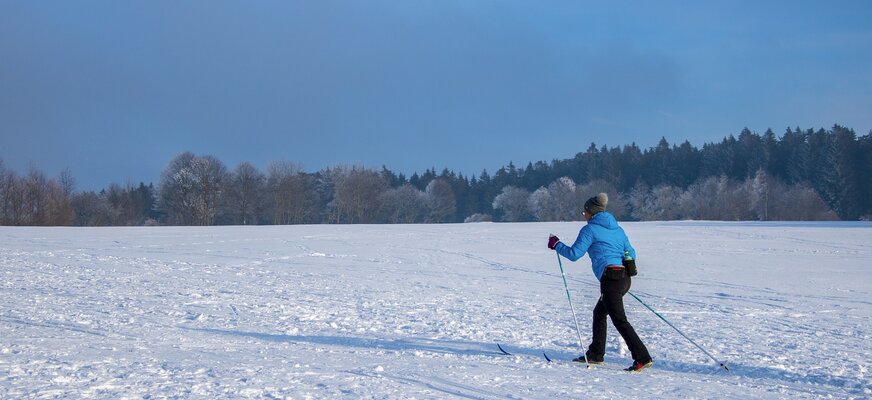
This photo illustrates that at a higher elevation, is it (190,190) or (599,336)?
(190,190)

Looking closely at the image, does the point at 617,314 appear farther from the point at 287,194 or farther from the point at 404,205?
the point at 404,205

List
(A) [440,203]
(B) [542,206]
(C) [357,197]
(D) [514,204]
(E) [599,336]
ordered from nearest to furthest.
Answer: (E) [599,336] < (C) [357,197] < (B) [542,206] < (A) [440,203] < (D) [514,204]

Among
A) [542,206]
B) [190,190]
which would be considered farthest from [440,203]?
[190,190]

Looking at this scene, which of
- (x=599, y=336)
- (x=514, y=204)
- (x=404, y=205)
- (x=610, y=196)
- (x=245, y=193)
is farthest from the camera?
(x=514, y=204)

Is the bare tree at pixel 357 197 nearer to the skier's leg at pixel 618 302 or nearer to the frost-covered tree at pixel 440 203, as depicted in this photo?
the frost-covered tree at pixel 440 203

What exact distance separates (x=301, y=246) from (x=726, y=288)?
1647cm

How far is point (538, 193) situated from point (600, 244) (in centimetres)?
11378

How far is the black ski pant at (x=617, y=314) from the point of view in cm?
740

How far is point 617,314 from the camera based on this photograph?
751 centimetres

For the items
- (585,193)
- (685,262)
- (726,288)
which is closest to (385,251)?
(685,262)

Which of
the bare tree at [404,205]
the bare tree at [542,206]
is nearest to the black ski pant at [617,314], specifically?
the bare tree at [404,205]

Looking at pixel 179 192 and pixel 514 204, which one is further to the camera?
pixel 514 204

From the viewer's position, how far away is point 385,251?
2495 cm

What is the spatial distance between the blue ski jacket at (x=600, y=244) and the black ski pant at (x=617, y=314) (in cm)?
12
